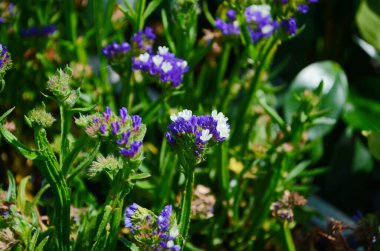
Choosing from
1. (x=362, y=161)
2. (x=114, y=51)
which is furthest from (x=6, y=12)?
(x=362, y=161)

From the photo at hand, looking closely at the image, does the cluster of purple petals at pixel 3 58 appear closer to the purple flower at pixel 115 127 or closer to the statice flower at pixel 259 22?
the purple flower at pixel 115 127

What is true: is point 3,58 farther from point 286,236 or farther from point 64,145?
point 286,236

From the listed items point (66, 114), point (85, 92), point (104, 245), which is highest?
point (85, 92)

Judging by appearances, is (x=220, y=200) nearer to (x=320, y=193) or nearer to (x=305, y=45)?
(x=320, y=193)

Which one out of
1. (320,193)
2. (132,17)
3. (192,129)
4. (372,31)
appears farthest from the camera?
(320,193)

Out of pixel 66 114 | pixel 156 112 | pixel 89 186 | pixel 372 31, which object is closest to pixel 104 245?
pixel 66 114

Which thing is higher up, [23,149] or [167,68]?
[167,68]
